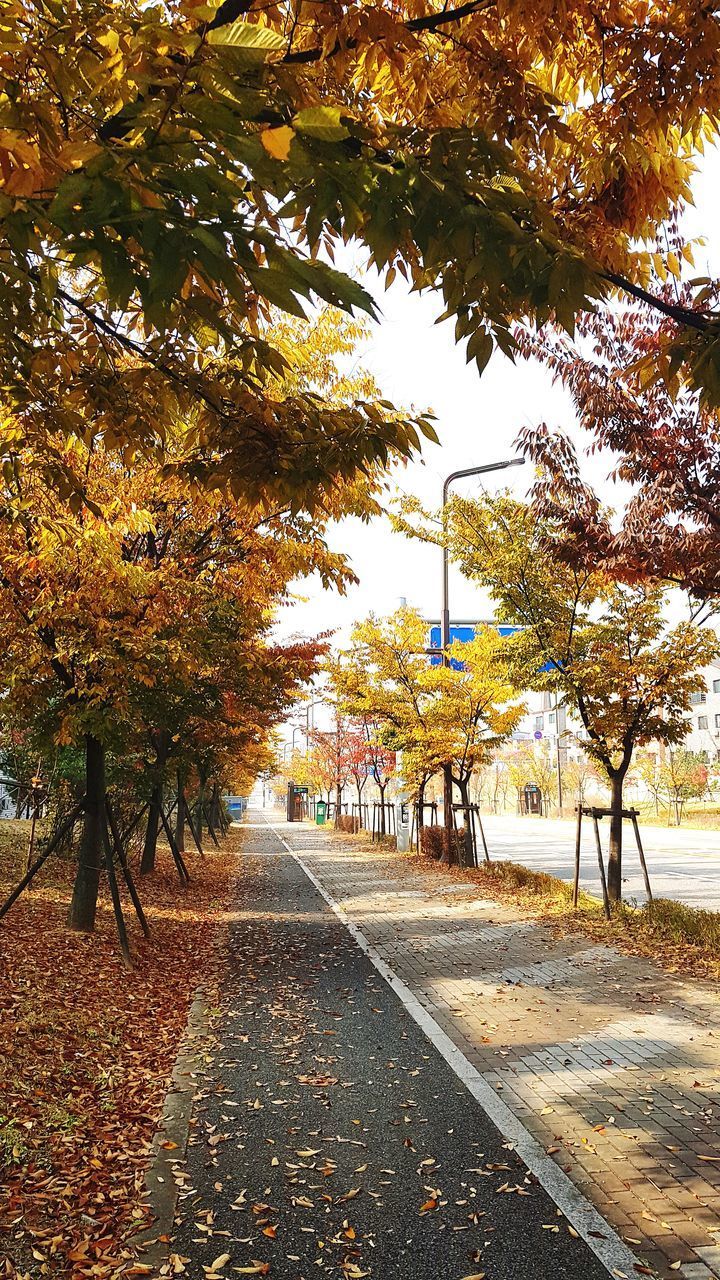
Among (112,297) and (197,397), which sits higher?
(197,397)

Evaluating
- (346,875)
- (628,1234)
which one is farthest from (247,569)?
(346,875)

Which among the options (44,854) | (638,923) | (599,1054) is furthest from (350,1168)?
(638,923)

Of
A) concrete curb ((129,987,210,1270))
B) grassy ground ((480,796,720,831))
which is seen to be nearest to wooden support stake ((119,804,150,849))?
concrete curb ((129,987,210,1270))

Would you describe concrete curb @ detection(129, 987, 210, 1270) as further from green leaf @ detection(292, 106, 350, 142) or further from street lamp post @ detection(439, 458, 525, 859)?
street lamp post @ detection(439, 458, 525, 859)

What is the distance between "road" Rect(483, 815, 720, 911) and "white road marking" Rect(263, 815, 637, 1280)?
7.85 m

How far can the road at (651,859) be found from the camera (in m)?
16.1

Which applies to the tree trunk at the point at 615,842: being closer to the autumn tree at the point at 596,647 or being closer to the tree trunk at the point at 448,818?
the autumn tree at the point at 596,647

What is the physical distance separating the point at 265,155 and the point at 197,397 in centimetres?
235

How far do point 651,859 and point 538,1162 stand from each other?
2057 centimetres

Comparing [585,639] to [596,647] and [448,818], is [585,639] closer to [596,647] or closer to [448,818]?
[596,647]

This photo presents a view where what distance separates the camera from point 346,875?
21078 millimetres

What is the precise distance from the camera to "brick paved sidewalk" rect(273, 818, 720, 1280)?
415 centimetres

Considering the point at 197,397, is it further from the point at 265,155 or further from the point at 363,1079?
the point at 363,1079

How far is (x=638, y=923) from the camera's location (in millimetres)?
11414
